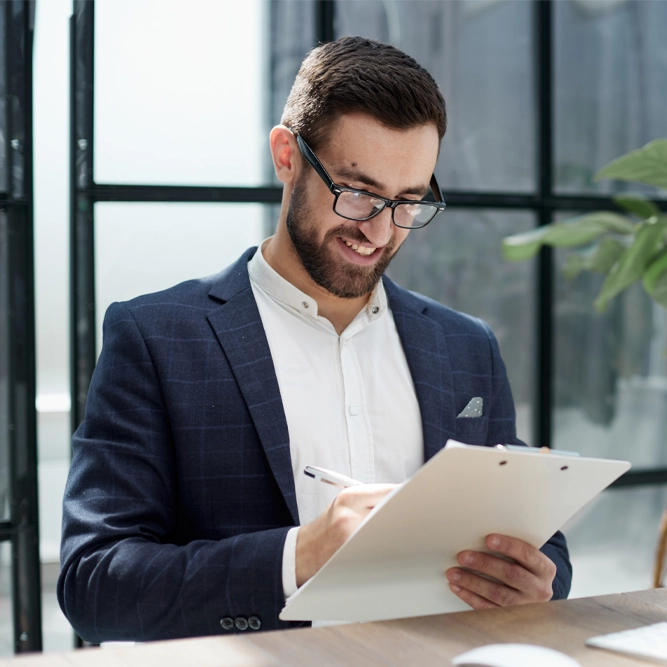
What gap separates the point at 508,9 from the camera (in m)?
2.83

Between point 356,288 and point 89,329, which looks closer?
point 356,288

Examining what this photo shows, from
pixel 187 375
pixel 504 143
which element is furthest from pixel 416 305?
pixel 504 143

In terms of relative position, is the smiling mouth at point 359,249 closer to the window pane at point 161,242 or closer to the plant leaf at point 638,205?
the window pane at point 161,242

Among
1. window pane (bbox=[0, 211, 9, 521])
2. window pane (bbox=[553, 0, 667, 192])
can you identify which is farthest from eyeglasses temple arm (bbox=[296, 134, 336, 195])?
window pane (bbox=[553, 0, 667, 192])

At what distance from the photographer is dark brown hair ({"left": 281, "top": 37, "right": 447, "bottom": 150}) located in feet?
5.00

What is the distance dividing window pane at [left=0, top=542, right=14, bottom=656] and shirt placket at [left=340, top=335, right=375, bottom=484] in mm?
1176

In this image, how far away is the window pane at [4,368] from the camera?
2.20m

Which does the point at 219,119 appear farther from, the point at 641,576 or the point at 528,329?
the point at 641,576

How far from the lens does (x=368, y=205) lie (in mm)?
1524

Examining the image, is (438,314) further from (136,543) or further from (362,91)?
(136,543)

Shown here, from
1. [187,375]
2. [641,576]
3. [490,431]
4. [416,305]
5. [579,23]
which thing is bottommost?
[641,576]

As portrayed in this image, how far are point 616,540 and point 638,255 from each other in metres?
1.24

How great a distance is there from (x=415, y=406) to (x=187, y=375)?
454 mm

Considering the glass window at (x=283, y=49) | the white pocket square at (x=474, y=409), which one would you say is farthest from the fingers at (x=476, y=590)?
the glass window at (x=283, y=49)
